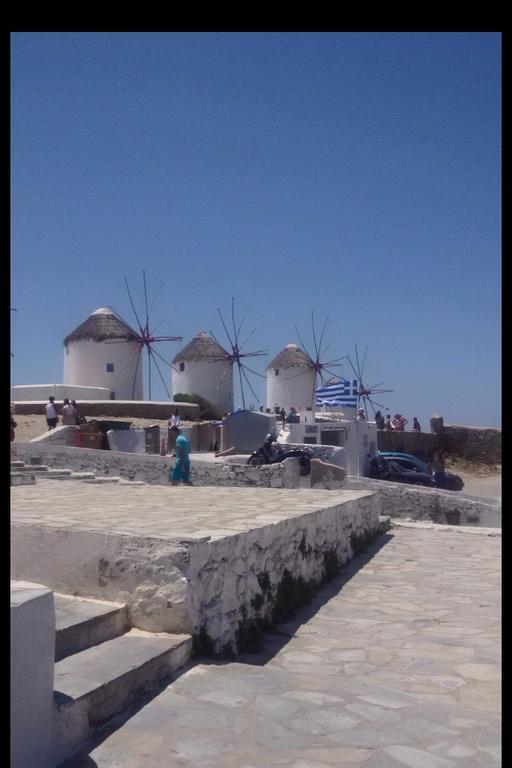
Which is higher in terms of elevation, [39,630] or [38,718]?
[39,630]

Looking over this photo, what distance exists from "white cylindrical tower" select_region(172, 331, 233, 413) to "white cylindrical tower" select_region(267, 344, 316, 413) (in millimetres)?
3975

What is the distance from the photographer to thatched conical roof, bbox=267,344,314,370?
39.9m

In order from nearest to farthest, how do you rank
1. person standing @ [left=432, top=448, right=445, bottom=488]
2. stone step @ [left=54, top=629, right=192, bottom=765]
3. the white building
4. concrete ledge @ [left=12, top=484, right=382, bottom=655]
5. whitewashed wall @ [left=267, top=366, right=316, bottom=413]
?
1. stone step @ [left=54, top=629, right=192, bottom=765]
2. concrete ledge @ [left=12, top=484, right=382, bottom=655]
3. person standing @ [left=432, top=448, right=445, bottom=488]
4. the white building
5. whitewashed wall @ [left=267, top=366, right=316, bottom=413]

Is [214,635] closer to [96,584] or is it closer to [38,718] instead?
[96,584]

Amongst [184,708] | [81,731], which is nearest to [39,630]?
[81,731]

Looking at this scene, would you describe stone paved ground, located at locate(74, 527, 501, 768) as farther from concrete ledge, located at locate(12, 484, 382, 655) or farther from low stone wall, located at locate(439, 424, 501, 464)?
low stone wall, located at locate(439, 424, 501, 464)

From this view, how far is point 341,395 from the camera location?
26.8 metres

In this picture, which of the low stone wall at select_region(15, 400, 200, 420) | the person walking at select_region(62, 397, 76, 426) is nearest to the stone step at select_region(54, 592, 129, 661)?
the person walking at select_region(62, 397, 76, 426)

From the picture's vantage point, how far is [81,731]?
2.60 metres

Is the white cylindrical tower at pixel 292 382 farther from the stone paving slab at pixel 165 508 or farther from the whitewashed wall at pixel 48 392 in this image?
the stone paving slab at pixel 165 508

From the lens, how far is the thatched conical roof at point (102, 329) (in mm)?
33969

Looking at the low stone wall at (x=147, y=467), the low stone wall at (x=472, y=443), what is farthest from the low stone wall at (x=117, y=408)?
the low stone wall at (x=147, y=467)
